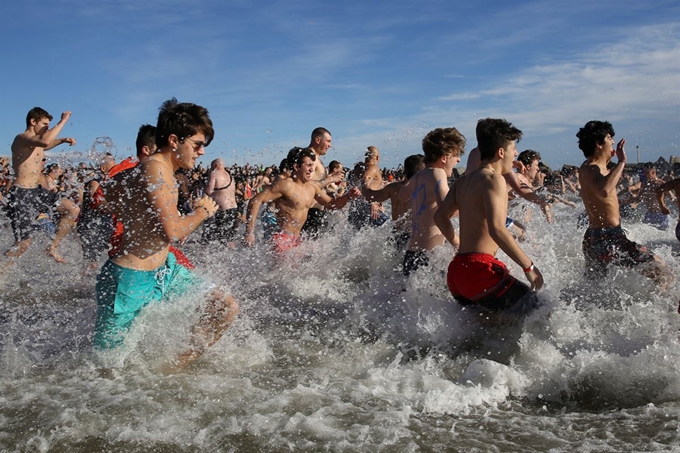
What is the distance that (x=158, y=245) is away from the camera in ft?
12.9

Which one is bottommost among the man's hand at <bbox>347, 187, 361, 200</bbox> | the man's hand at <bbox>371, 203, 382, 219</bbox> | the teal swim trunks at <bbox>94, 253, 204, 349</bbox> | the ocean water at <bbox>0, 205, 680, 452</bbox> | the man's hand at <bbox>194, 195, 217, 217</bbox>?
the ocean water at <bbox>0, 205, 680, 452</bbox>

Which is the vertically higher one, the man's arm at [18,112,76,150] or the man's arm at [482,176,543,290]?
the man's arm at [18,112,76,150]

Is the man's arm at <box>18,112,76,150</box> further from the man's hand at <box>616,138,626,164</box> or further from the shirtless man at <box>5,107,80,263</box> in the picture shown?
the man's hand at <box>616,138,626,164</box>

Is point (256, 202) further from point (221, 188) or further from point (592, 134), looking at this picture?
point (592, 134)

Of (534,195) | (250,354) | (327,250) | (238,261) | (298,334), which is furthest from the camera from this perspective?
(327,250)

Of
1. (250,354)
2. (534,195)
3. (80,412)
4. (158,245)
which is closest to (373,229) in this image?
(534,195)

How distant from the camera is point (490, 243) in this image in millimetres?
4230

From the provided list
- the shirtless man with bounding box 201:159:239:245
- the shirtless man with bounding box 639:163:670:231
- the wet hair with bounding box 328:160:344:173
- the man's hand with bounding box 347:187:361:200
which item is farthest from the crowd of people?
the shirtless man with bounding box 639:163:670:231

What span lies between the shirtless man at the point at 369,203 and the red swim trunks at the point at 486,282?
4.12 meters

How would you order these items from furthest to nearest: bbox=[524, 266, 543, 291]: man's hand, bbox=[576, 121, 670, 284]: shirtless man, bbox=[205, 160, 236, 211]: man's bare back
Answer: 1. bbox=[205, 160, 236, 211]: man's bare back
2. bbox=[576, 121, 670, 284]: shirtless man
3. bbox=[524, 266, 543, 291]: man's hand

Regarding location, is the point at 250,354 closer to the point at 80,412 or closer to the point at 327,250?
the point at 80,412

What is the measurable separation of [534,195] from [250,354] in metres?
3.60

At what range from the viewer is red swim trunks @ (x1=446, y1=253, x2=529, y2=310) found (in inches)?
164

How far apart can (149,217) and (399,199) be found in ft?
11.2
